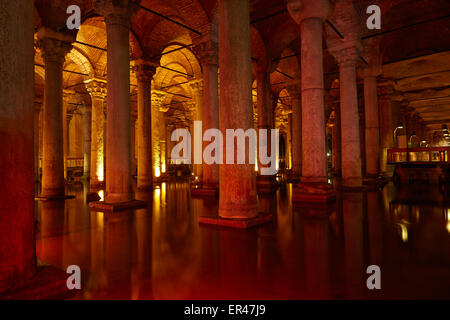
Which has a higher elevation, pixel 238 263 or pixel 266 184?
pixel 266 184

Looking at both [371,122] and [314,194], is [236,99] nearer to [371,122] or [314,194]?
[314,194]

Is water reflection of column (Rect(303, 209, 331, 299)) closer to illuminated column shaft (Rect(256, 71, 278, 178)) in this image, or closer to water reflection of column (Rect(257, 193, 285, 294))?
water reflection of column (Rect(257, 193, 285, 294))

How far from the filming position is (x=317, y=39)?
8031mm

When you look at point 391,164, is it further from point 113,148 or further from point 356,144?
point 113,148

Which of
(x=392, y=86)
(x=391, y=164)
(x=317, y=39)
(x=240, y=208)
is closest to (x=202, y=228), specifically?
(x=240, y=208)

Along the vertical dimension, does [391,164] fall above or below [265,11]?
below

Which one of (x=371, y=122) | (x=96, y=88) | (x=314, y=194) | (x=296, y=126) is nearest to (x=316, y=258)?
(x=314, y=194)

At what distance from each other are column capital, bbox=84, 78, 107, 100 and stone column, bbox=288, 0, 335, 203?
1107cm

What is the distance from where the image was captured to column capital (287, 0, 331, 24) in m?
7.84

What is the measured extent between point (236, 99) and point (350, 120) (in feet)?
22.4

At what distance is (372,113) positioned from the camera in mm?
13547

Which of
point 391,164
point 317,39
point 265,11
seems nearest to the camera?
point 317,39

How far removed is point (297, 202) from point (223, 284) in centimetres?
585
